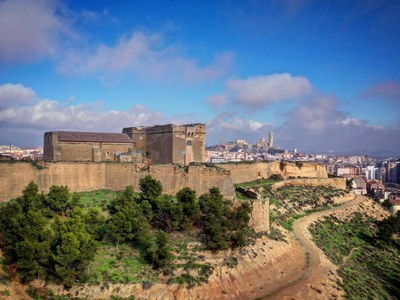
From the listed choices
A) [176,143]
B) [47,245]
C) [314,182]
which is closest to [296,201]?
[314,182]

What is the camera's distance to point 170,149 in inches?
1425

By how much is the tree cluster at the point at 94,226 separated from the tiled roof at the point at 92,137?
1087 centimetres

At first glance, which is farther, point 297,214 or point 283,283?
point 297,214

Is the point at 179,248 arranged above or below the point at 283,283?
above

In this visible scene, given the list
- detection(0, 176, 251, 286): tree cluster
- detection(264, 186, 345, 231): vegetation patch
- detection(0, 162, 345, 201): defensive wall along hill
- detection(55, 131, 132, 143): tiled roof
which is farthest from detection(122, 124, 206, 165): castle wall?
detection(0, 176, 251, 286): tree cluster

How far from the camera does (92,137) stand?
35031 mm

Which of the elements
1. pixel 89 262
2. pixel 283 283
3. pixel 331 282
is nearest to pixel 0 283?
pixel 89 262

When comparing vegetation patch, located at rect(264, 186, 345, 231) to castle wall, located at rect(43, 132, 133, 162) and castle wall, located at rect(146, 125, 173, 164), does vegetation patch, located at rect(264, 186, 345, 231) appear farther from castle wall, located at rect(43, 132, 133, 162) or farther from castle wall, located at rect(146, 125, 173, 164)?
castle wall, located at rect(43, 132, 133, 162)

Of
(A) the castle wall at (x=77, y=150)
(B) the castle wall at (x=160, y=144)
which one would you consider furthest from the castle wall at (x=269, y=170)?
(A) the castle wall at (x=77, y=150)

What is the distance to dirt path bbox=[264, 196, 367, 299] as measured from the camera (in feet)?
67.0

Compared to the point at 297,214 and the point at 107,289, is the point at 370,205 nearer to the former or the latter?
the point at 297,214

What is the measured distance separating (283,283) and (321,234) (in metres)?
11.4

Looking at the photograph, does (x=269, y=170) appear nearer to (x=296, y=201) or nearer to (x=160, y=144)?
(x=296, y=201)

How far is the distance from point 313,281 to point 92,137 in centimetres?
2411
